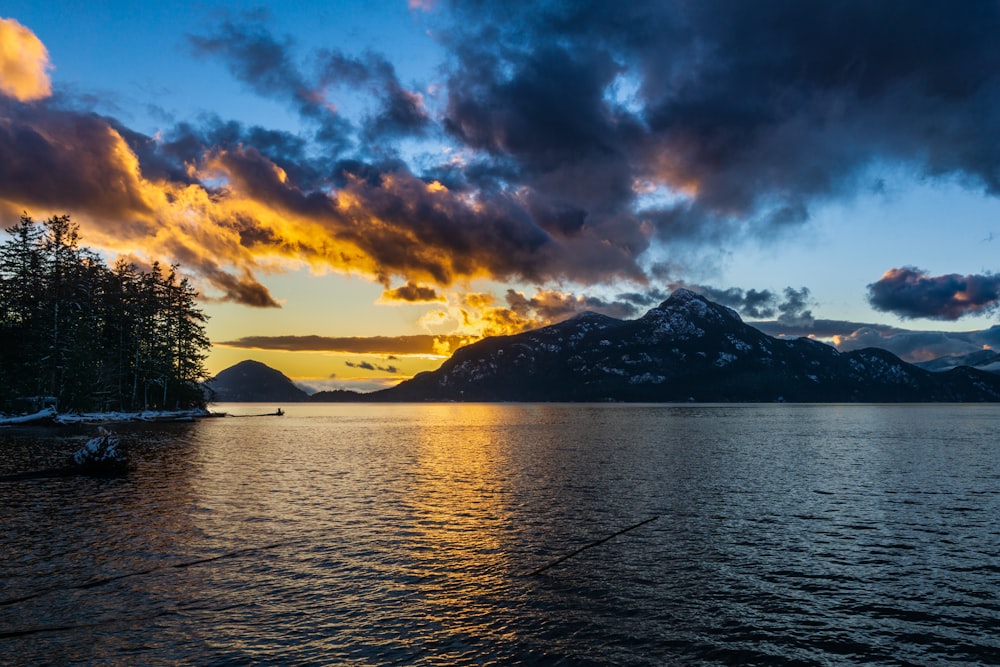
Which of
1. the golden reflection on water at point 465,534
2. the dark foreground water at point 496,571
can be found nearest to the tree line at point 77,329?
the dark foreground water at point 496,571

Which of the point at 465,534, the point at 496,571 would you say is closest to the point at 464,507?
the point at 465,534

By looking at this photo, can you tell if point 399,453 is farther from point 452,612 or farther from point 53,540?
point 452,612

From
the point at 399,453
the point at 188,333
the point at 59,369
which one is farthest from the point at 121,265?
the point at 399,453

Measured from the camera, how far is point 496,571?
2569 centimetres

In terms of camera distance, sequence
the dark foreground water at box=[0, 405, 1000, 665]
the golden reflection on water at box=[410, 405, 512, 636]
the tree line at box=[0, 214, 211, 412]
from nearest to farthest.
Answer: the dark foreground water at box=[0, 405, 1000, 665] → the golden reflection on water at box=[410, 405, 512, 636] → the tree line at box=[0, 214, 211, 412]

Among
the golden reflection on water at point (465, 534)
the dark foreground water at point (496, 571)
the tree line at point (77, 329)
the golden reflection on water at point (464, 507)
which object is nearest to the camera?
the dark foreground water at point (496, 571)

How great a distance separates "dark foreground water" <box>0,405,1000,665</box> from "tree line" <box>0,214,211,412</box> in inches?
2402

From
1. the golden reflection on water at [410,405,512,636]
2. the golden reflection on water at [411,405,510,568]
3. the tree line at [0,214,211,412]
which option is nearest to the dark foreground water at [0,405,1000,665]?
the golden reflection on water at [410,405,512,636]

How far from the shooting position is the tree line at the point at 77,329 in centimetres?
10206

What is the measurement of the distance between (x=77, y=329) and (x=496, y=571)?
115 metres

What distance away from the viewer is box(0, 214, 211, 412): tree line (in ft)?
335

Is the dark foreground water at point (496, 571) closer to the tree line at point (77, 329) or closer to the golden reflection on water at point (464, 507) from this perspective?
the golden reflection on water at point (464, 507)

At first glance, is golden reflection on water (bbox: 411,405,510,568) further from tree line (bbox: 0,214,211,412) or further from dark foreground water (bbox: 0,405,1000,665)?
tree line (bbox: 0,214,211,412)

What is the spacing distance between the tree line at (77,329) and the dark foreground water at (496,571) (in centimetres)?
6102
